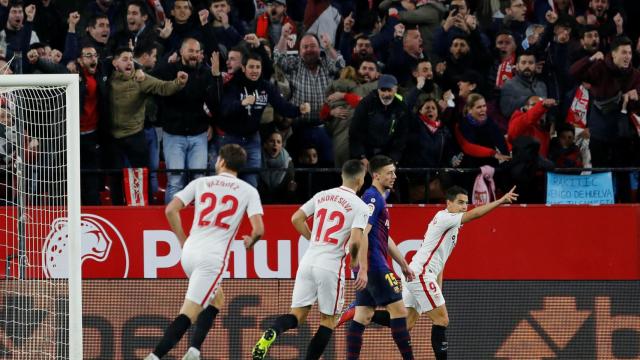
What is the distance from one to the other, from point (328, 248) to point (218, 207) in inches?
55.9

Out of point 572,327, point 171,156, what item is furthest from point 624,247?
point 171,156

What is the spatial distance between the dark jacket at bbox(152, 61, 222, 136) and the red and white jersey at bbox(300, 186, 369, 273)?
3093 mm

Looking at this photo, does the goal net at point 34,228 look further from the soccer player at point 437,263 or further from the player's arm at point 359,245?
the soccer player at point 437,263

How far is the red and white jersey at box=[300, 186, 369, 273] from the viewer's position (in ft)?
40.2

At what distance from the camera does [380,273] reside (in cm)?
1291

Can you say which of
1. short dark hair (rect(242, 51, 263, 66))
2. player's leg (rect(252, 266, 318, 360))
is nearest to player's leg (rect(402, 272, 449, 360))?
player's leg (rect(252, 266, 318, 360))

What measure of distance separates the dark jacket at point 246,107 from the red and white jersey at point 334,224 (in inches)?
116

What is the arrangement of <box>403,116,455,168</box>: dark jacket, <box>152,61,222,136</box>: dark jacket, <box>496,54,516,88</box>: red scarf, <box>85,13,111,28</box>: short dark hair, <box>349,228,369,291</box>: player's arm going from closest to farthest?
<box>349,228,369,291</box>: player's arm → <box>152,61,222,136</box>: dark jacket → <box>403,116,455,168</box>: dark jacket → <box>85,13,111,28</box>: short dark hair → <box>496,54,516,88</box>: red scarf

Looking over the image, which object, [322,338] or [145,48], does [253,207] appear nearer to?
[322,338]

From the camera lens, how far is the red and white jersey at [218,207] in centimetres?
1140

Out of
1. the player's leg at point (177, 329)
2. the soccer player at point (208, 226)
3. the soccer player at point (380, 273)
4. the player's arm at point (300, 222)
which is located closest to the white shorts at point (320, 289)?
the player's arm at point (300, 222)

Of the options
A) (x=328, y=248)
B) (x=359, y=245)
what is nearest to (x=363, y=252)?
(x=359, y=245)

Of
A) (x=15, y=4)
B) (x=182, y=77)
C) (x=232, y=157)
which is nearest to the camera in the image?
(x=232, y=157)

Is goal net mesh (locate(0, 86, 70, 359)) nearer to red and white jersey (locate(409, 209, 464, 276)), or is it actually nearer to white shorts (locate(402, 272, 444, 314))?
white shorts (locate(402, 272, 444, 314))
